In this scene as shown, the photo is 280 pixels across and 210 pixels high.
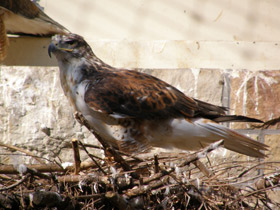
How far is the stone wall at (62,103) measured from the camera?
10.7ft

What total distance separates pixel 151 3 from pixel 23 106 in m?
1.32

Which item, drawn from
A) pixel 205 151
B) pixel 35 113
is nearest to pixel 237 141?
pixel 205 151

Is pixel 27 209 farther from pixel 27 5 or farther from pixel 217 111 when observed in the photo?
pixel 27 5

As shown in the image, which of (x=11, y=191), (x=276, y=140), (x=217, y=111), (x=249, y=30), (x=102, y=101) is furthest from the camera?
(x=249, y=30)

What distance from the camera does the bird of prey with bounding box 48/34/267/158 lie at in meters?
2.79

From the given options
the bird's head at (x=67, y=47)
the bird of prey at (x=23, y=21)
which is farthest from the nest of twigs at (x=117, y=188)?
the bird of prey at (x=23, y=21)

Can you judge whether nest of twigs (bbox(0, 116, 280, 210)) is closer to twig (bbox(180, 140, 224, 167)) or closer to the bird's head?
twig (bbox(180, 140, 224, 167))

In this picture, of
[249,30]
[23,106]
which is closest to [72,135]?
[23,106]

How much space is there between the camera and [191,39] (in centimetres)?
384

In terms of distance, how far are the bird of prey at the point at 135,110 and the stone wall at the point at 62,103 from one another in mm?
393

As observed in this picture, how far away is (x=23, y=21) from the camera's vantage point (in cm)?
386

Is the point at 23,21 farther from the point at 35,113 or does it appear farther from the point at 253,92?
the point at 253,92

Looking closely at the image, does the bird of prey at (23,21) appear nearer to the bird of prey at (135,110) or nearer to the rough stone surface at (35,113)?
the rough stone surface at (35,113)

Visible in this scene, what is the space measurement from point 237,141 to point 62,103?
1217 millimetres
